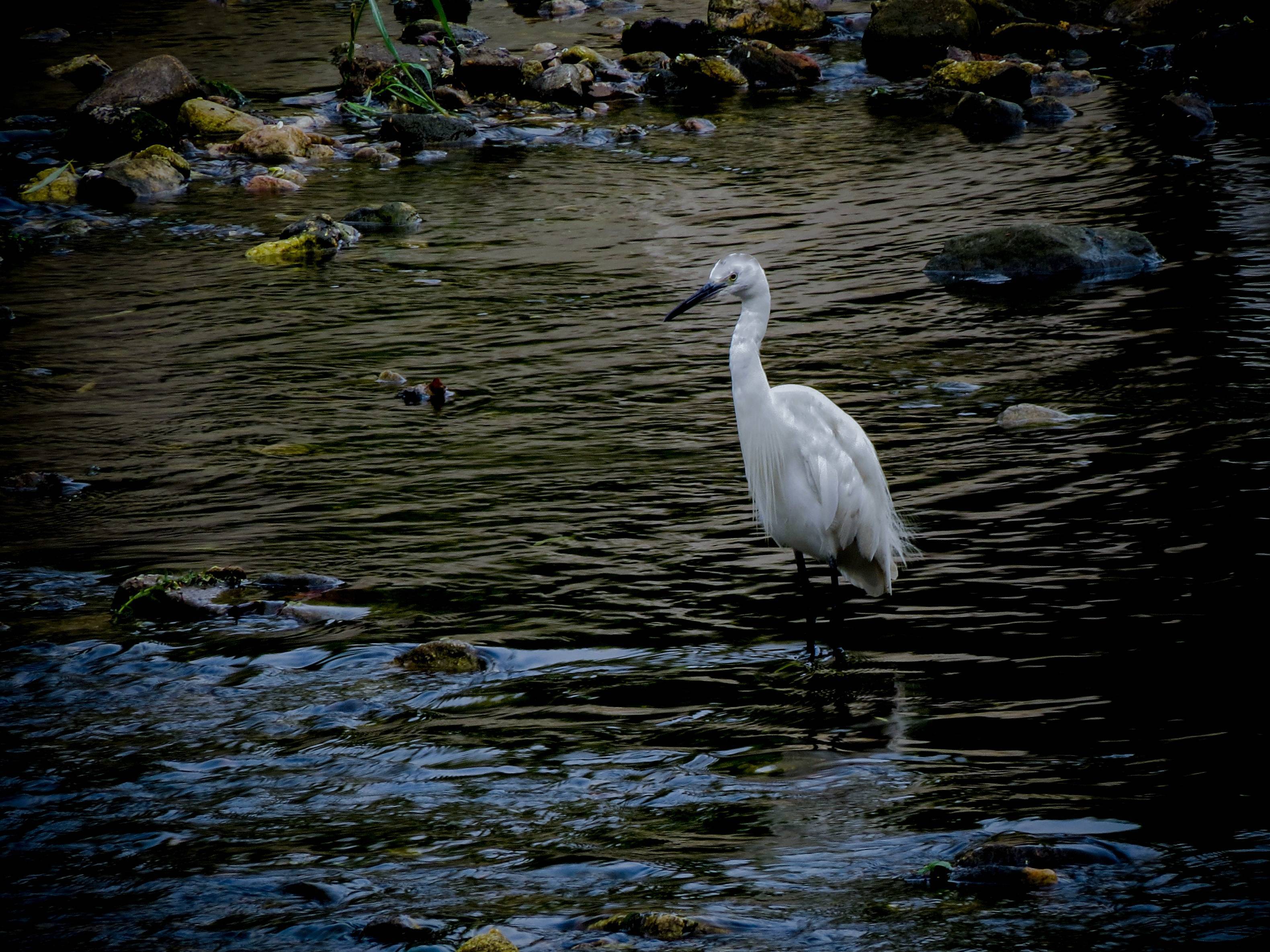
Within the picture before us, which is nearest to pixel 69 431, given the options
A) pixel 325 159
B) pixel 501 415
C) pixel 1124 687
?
pixel 501 415

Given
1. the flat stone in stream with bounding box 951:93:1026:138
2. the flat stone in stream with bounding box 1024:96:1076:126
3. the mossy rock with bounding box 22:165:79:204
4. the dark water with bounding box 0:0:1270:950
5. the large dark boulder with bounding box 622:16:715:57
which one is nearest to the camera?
the dark water with bounding box 0:0:1270:950

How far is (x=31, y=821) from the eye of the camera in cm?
364

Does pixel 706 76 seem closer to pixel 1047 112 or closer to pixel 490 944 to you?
pixel 1047 112

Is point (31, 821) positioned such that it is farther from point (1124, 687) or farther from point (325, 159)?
point (325, 159)

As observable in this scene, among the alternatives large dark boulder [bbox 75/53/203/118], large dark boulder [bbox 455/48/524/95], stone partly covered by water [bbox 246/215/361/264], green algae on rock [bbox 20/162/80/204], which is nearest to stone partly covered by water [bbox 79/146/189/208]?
green algae on rock [bbox 20/162/80/204]

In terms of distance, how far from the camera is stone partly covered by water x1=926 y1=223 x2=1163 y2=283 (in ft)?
30.1

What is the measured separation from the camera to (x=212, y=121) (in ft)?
48.9

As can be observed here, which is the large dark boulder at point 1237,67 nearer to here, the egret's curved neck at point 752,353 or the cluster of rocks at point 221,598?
the egret's curved neck at point 752,353

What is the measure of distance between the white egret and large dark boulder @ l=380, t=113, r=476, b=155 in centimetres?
1054

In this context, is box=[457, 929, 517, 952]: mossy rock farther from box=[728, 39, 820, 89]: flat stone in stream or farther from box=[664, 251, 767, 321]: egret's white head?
box=[728, 39, 820, 89]: flat stone in stream

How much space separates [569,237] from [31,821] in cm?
808

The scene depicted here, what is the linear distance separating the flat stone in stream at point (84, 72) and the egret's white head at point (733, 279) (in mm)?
16280

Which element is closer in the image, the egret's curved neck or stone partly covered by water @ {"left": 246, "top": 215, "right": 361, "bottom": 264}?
the egret's curved neck

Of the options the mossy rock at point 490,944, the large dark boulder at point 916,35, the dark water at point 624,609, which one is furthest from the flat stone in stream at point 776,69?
the mossy rock at point 490,944
